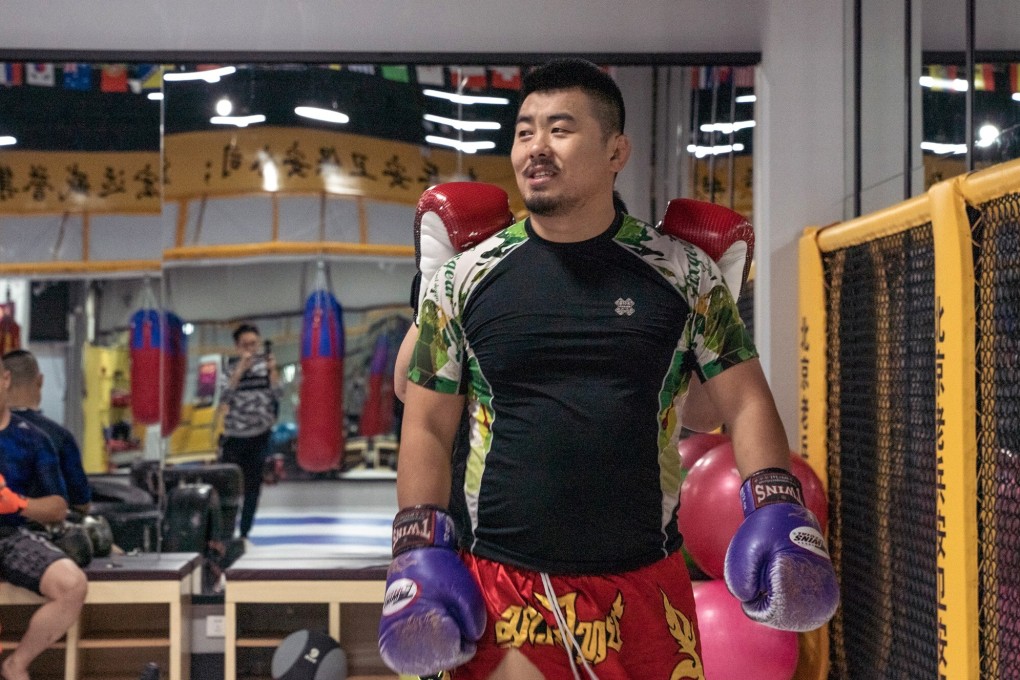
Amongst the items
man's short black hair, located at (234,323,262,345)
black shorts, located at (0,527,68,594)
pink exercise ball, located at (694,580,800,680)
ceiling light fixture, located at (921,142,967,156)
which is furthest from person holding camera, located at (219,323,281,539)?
ceiling light fixture, located at (921,142,967,156)

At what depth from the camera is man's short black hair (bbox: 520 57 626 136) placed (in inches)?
64.6

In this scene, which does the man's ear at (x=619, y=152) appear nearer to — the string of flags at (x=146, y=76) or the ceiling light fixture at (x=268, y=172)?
the string of flags at (x=146, y=76)

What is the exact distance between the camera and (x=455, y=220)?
179 cm

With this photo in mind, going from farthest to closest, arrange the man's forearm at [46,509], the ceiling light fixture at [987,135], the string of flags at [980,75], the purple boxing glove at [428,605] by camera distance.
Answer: the man's forearm at [46,509] → the string of flags at [980,75] → the ceiling light fixture at [987,135] → the purple boxing glove at [428,605]

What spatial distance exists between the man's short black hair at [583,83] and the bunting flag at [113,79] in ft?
11.4

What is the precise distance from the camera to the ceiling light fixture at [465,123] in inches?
178

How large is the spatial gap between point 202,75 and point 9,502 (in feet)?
6.43

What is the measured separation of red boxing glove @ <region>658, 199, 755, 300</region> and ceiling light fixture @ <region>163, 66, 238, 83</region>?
10.8ft

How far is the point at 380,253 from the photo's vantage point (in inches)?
A: 194

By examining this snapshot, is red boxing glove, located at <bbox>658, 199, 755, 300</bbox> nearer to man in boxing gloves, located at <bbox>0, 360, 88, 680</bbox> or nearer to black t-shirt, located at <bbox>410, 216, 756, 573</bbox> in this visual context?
black t-shirt, located at <bbox>410, 216, 756, 573</bbox>

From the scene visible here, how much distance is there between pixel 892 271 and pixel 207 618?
3070 millimetres

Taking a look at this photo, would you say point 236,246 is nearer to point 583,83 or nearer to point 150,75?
point 150,75

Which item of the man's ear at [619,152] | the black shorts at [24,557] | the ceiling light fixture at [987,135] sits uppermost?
the ceiling light fixture at [987,135]

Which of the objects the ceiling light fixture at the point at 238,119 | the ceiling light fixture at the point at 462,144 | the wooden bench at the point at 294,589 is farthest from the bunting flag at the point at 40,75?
the wooden bench at the point at 294,589
